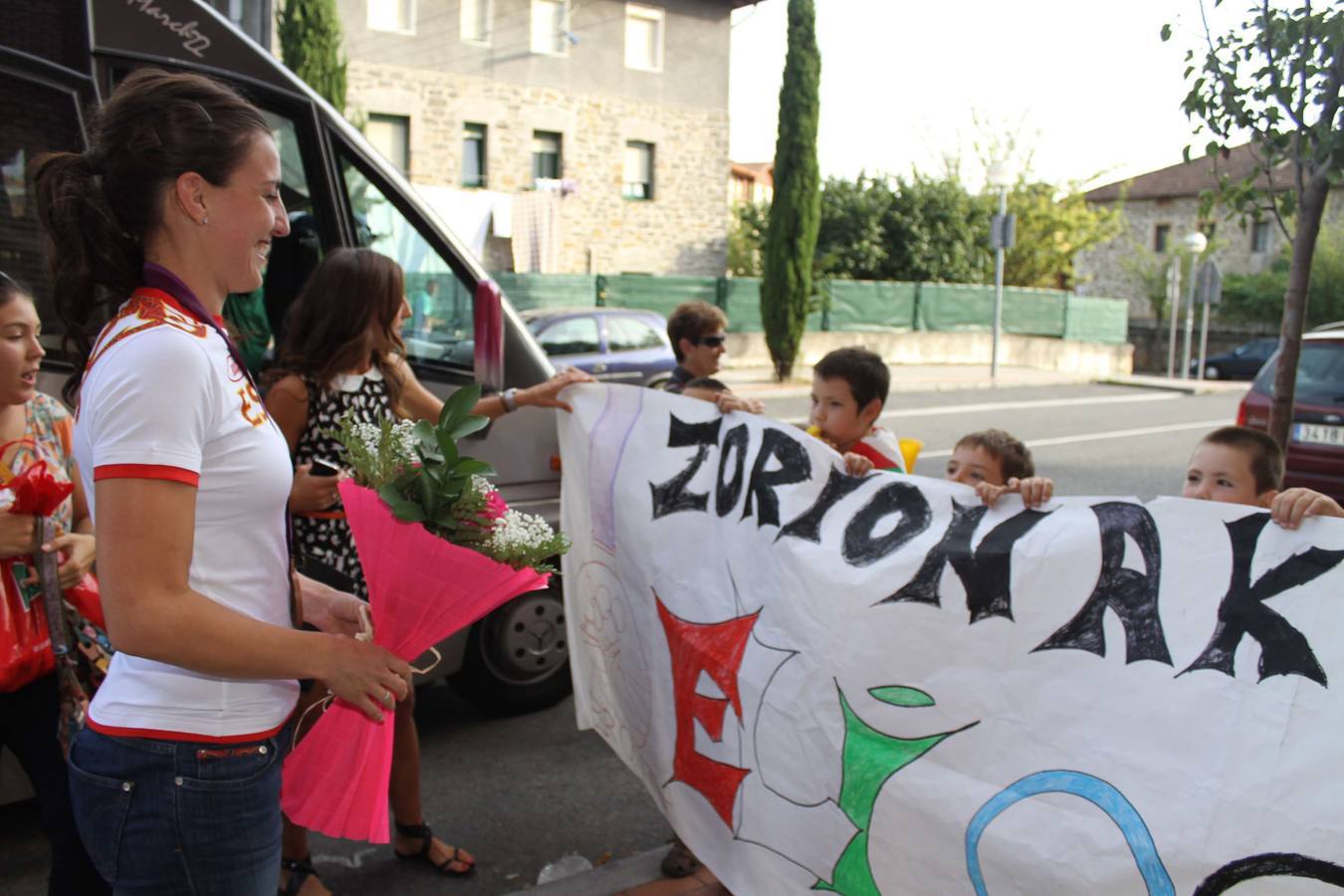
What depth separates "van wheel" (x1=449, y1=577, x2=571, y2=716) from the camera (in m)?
4.50

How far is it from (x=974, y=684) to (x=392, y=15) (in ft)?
85.8

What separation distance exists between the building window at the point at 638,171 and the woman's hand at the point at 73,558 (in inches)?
1077

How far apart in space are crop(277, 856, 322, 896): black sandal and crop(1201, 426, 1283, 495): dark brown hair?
110 inches

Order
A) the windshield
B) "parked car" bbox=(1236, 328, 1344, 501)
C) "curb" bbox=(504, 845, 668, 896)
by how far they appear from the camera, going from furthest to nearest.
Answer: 1. the windshield
2. "parked car" bbox=(1236, 328, 1344, 501)
3. "curb" bbox=(504, 845, 668, 896)

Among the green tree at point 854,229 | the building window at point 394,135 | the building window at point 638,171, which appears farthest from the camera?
the green tree at point 854,229

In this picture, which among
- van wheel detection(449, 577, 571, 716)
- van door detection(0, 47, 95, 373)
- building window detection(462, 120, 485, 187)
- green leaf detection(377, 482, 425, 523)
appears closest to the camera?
green leaf detection(377, 482, 425, 523)

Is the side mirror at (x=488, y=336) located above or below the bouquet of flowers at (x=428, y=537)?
above

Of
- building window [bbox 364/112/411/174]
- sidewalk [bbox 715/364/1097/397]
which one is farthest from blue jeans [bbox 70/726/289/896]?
building window [bbox 364/112/411/174]

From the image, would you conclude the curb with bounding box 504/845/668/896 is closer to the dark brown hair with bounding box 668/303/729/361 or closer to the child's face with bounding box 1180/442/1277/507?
the child's face with bounding box 1180/442/1277/507

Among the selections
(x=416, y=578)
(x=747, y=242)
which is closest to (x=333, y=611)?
(x=416, y=578)

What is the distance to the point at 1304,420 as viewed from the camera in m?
8.71

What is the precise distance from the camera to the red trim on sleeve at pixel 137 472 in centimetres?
148

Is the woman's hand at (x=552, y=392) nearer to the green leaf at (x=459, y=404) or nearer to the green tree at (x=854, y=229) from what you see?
the green leaf at (x=459, y=404)

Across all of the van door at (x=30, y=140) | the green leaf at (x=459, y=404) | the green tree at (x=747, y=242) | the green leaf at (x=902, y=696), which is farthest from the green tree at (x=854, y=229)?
the green leaf at (x=459, y=404)
